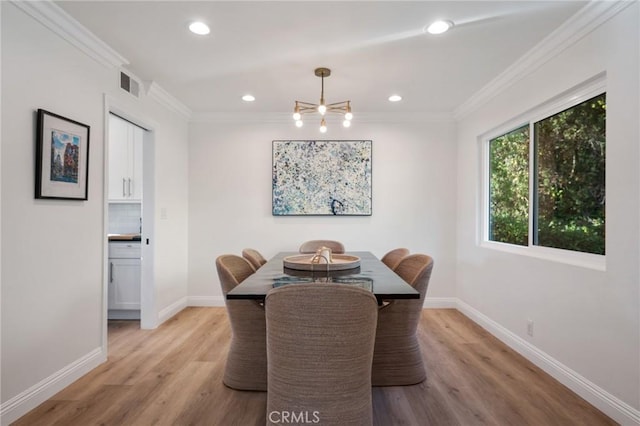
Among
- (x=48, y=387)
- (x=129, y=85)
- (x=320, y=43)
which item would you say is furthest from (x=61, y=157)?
(x=320, y=43)

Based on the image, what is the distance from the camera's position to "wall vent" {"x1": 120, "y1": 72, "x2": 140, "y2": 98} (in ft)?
9.76

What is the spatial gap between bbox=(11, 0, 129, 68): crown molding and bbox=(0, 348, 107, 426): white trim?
2238 millimetres

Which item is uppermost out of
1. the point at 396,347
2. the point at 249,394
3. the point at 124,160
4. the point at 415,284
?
the point at 124,160

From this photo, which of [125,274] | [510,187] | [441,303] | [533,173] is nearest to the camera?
[533,173]

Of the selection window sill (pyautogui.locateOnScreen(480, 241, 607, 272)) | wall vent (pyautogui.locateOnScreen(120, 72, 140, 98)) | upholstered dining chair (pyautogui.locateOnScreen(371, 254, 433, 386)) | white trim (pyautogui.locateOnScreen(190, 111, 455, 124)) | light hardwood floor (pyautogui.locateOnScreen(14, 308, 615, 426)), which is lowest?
light hardwood floor (pyautogui.locateOnScreen(14, 308, 615, 426))

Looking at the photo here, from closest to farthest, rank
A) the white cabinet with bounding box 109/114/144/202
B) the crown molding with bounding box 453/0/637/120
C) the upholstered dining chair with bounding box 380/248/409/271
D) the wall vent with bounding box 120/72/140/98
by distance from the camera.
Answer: the crown molding with bounding box 453/0/637/120 → the wall vent with bounding box 120/72/140/98 → the upholstered dining chair with bounding box 380/248/409/271 → the white cabinet with bounding box 109/114/144/202

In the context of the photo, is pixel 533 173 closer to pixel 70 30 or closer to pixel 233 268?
pixel 233 268

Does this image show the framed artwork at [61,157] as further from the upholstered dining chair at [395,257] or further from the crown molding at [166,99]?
the upholstered dining chair at [395,257]

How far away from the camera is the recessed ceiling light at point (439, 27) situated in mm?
2270

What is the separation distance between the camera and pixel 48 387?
2.16 m

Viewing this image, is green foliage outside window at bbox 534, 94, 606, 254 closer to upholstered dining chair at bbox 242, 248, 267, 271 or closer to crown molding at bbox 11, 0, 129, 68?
upholstered dining chair at bbox 242, 248, 267, 271

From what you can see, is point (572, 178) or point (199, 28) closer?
point (199, 28)

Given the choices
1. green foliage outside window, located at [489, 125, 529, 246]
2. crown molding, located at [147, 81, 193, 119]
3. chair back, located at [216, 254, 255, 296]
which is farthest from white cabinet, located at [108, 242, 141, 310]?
green foliage outside window, located at [489, 125, 529, 246]

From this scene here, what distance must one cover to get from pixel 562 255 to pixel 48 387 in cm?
365
